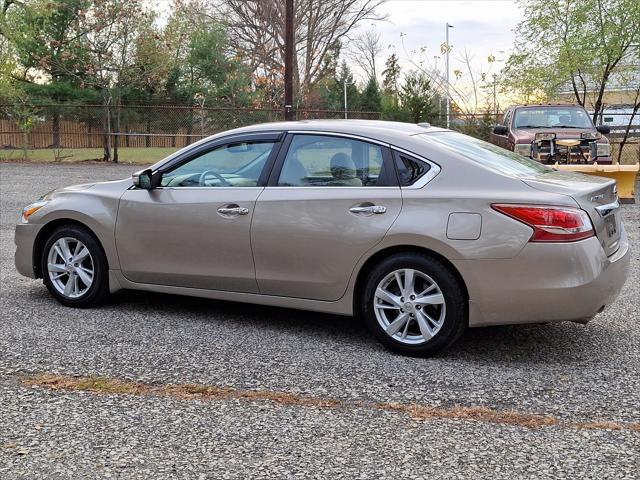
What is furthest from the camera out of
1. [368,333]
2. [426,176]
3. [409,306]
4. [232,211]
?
[368,333]

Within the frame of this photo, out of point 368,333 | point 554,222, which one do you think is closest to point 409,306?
point 368,333

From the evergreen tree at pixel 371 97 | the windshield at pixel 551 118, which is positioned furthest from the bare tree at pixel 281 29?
the windshield at pixel 551 118

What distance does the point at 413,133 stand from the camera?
17.5ft

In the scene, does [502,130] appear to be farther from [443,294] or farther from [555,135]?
[443,294]

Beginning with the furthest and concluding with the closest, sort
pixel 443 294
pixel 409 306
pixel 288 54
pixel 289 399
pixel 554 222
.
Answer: pixel 288 54 < pixel 409 306 < pixel 443 294 < pixel 554 222 < pixel 289 399

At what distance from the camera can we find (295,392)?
4.30 m

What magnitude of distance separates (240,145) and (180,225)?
0.77 meters

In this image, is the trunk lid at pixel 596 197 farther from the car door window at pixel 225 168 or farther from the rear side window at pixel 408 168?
the car door window at pixel 225 168

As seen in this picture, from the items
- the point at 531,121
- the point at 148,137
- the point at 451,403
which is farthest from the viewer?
the point at 148,137

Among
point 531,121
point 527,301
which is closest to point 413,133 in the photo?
point 527,301

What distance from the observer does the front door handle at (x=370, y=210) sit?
498 cm

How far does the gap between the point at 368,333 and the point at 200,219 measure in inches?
60.2

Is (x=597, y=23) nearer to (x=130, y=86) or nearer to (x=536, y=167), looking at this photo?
(x=536, y=167)

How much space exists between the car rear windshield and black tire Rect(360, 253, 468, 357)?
82cm
